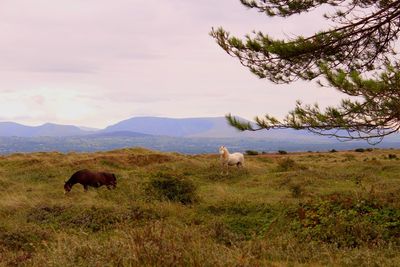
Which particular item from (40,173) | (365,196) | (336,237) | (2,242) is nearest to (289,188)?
(365,196)

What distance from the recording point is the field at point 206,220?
22.0ft

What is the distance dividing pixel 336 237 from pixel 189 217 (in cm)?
483

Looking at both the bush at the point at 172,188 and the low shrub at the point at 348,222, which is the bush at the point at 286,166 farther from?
the low shrub at the point at 348,222

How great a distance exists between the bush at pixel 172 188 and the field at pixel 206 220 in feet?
0.13

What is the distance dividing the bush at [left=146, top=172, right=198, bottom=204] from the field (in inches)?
1.6

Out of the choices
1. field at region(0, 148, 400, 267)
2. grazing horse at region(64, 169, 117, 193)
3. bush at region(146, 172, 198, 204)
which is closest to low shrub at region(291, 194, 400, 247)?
field at region(0, 148, 400, 267)

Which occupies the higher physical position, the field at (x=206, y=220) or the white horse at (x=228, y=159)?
the white horse at (x=228, y=159)

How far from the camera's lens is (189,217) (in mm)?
13438

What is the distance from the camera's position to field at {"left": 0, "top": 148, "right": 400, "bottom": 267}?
264 inches

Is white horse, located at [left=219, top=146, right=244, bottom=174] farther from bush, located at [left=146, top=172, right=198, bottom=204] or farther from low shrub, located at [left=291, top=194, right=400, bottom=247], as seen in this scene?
low shrub, located at [left=291, top=194, right=400, bottom=247]

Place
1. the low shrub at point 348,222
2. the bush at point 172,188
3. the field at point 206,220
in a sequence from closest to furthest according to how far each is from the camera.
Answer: the field at point 206,220 < the low shrub at point 348,222 < the bush at point 172,188

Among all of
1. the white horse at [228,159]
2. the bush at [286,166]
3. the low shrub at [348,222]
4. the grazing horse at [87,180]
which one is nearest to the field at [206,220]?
the low shrub at [348,222]

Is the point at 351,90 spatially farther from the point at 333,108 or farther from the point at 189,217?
the point at 189,217

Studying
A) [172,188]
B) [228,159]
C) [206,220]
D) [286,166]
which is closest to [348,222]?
[206,220]
